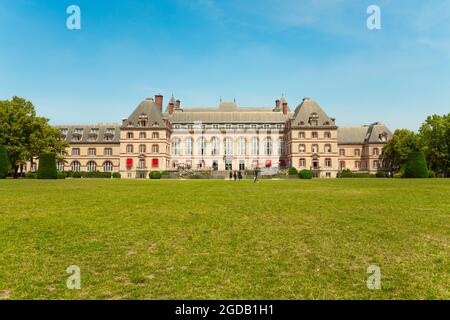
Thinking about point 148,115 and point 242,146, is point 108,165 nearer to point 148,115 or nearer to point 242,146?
point 148,115

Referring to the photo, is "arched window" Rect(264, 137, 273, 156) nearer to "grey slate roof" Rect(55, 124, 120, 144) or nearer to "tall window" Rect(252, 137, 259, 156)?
"tall window" Rect(252, 137, 259, 156)

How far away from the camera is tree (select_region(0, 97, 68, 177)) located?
1916 inches

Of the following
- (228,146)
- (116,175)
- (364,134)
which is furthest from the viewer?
(364,134)

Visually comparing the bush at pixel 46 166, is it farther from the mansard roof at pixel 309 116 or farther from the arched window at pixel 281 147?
the arched window at pixel 281 147

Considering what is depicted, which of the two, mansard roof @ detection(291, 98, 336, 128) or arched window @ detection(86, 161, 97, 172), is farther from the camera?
arched window @ detection(86, 161, 97, 172)

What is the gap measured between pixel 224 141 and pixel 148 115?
58.7 feet

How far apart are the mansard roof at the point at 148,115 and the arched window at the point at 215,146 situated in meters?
12.0

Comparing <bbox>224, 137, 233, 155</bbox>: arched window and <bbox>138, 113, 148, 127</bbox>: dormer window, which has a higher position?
<bbox>138, 113, 148, 127</bbox>: dormer window

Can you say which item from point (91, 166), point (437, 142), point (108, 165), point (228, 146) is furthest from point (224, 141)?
point (437, 142)

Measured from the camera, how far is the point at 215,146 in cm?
7206

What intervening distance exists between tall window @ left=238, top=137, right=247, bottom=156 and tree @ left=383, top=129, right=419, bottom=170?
32185 mm

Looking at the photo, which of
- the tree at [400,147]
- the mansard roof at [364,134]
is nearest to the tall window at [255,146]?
the mansard roof at [364,134]

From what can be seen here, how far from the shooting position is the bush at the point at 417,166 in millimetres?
47844

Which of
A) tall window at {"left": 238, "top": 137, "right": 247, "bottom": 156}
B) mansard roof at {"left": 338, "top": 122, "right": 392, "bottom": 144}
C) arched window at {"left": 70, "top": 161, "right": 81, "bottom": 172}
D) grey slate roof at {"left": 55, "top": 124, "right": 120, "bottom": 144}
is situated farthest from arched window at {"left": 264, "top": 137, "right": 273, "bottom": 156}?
arched window at {"left": 70, "top": 161, "right": 81, "bottom": 172}
